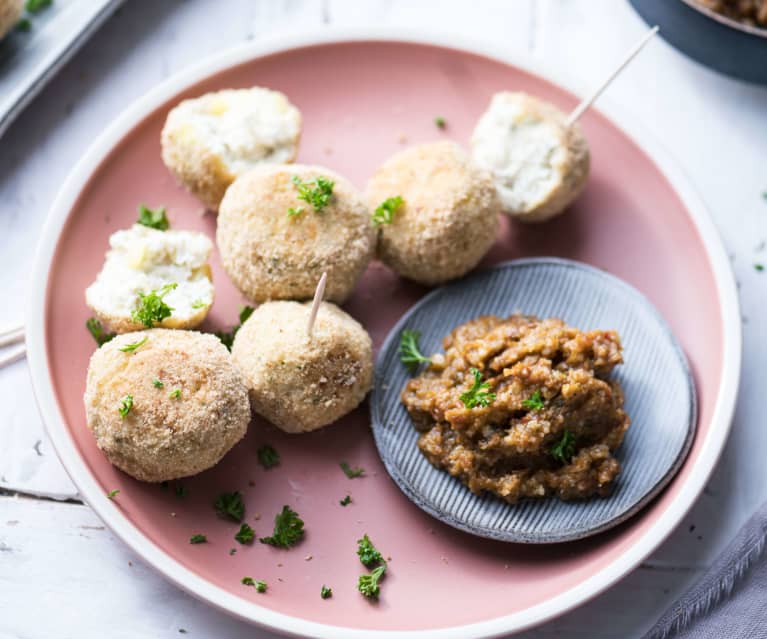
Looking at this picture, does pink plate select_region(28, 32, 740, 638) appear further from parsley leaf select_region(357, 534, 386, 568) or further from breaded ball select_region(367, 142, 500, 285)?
breaded ball select_region(367, 142, 500, 285)

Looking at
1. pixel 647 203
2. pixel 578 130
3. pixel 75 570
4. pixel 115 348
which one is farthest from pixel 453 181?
pixel 75 570

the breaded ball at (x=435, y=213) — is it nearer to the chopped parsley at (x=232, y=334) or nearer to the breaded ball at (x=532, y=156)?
the breaded ball at (x=532, y=156)

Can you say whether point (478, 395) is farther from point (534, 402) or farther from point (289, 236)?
point (289, 236)

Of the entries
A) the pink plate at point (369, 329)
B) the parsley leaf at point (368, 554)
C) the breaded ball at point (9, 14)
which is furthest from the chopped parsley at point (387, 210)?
the breaded ball at point (9, 14)

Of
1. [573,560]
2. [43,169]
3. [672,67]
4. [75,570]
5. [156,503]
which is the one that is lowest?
[573,560]

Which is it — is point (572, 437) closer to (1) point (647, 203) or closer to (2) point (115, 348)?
(1) point (647, 203)

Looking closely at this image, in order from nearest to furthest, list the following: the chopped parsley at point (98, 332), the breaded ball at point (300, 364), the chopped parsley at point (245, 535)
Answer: the breaded ball at point (300, 364) → the chopped parsley at point (245, 535) → the chopped parsley at point (98, 332)
